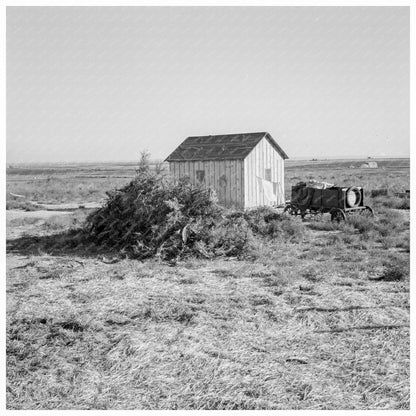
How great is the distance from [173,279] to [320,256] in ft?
15.4

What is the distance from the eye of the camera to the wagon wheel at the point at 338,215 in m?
18.2

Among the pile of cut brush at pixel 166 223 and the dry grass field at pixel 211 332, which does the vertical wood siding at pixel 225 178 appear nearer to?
the pile of cut brush at pixel 166 223

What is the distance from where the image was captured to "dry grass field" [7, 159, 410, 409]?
548cm

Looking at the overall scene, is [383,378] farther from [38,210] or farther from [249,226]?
[38,210]

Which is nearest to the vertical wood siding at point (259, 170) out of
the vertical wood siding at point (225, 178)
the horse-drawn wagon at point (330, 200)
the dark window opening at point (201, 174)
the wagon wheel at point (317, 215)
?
the vertical wood siding at point (225, 178)

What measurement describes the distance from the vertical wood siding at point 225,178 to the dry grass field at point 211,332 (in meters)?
9.33

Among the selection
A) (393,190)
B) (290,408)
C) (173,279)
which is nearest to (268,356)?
(290,408)

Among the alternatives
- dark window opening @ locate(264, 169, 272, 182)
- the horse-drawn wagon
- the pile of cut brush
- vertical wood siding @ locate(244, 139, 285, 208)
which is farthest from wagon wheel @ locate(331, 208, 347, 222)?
dark window opening @ locate(264, 169, 272, 182)

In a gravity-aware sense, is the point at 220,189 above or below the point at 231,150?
below

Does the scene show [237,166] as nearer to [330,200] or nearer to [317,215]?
[317,215]

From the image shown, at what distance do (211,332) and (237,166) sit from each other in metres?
15.6

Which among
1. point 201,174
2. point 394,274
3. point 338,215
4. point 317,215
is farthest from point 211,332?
point 201,174

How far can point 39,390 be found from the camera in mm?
5582

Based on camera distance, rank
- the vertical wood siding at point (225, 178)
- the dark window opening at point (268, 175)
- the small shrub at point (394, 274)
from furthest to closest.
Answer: the dark window opening at point (268, 175)
the vertical wood siding at point (225, 178)
the small shrub at point (394, 274)
